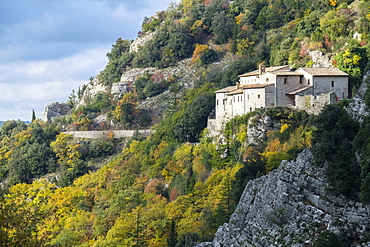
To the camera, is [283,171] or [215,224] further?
[215,224]

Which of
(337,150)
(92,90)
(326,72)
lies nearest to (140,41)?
(92,90)

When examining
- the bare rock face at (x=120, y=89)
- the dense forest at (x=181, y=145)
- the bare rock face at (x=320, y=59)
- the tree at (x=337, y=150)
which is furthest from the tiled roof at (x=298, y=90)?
the bare rock face at (x=120, y=89)

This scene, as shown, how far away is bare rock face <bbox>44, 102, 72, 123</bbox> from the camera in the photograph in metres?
106

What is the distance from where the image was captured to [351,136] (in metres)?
35.2

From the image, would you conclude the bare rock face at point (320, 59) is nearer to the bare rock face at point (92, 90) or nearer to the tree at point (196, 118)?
the tree at point (196, 118)

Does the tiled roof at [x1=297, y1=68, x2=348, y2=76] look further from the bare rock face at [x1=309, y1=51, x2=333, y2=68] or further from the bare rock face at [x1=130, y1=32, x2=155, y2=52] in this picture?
the bare rock face at [x1=130, y1=32, x2=155, y2=52]

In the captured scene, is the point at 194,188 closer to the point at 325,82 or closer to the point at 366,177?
the point at 325,82

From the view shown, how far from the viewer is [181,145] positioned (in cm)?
6681

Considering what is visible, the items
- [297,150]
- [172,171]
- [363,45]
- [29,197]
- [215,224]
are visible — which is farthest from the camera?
[29,197]

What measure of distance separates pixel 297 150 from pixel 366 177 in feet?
30.1

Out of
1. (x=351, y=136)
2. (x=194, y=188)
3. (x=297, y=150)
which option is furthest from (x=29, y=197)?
(x=351, y=136)

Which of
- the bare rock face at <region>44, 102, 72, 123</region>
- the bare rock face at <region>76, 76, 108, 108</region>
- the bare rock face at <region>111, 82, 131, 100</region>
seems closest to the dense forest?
the bare rock face at <region>111, 82, 131, 100</region>

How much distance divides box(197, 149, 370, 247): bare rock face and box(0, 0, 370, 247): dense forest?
3.16 ft

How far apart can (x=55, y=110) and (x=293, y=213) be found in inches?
3218
